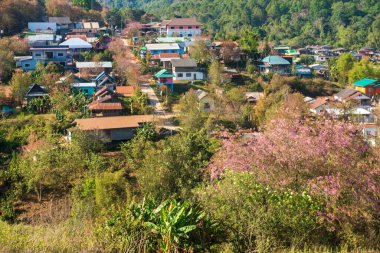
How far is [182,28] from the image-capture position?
31.4 meters

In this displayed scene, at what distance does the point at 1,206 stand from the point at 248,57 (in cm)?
1912

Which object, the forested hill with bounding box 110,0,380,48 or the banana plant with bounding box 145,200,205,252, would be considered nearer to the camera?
the banana plant with bounding box 145,200,205,252

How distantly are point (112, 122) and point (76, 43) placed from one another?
11.3 m

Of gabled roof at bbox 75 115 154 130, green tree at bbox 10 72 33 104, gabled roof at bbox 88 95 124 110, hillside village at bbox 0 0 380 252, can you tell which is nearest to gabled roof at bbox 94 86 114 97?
hillside village at bbox 0 0 380 252

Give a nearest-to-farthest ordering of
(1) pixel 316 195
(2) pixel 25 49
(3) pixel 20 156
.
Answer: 1. (1) pixel 316 195
2. (3) pixel 20 156
3. (2) pixel 25 49

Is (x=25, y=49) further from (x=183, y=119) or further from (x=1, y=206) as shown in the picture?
(x=1, y=206)

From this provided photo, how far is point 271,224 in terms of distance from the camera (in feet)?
15.3

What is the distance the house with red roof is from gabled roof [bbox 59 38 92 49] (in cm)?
871

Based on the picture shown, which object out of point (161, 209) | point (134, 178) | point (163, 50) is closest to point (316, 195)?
point (161, 209)

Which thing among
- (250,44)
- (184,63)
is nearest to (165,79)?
(184,63)

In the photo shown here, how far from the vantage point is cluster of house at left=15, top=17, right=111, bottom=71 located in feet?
72.5

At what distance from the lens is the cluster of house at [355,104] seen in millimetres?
15555

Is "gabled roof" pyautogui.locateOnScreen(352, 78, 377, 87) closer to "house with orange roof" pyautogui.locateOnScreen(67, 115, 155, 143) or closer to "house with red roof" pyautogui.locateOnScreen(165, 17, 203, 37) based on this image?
"house with red roof" pyautogui.locateOnScreen(165, 17, 203, 37)

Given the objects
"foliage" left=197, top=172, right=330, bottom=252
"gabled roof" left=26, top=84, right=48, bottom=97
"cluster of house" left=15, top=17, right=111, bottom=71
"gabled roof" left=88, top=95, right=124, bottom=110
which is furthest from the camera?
"cluster of house" left=15, top=17, right=111, bottom=71
